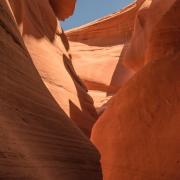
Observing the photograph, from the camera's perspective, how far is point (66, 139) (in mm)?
3262

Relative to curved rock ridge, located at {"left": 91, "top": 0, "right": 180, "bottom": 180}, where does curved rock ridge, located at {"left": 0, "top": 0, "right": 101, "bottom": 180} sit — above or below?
above

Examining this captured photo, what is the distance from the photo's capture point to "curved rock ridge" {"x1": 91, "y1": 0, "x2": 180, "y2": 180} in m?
4.59

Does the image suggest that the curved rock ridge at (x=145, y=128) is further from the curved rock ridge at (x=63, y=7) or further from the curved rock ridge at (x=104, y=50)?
the curved rock ridge at (x=104, y=50)

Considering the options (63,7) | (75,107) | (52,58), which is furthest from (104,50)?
(75,107)

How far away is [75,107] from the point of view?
19.9 ft

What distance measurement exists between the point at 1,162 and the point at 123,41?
11.8 m

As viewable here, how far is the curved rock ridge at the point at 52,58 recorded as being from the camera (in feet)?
18.8

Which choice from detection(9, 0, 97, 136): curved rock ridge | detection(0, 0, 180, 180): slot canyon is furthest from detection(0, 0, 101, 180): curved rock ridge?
detection(9, 0, 97, 136): curved rock ridge

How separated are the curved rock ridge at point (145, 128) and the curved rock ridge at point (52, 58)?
612 mm

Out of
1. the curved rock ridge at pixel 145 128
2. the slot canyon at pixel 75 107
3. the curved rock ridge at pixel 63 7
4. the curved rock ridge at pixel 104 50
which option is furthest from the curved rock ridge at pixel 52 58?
the curved rock ridge at pixel 104 50

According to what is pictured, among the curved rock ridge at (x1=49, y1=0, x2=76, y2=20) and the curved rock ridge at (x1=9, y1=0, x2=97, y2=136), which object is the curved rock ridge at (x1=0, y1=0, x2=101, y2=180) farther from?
the curved rock ridge at (x1=49, y1=0, x2=76, y2=20)

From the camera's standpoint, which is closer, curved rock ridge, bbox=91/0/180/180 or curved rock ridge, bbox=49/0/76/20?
curved rock ridge, bbox=91/0/180/180

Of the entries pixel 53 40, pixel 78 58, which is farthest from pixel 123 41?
pixel 53 40

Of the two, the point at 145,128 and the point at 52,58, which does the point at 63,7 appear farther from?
the point at 145,128
